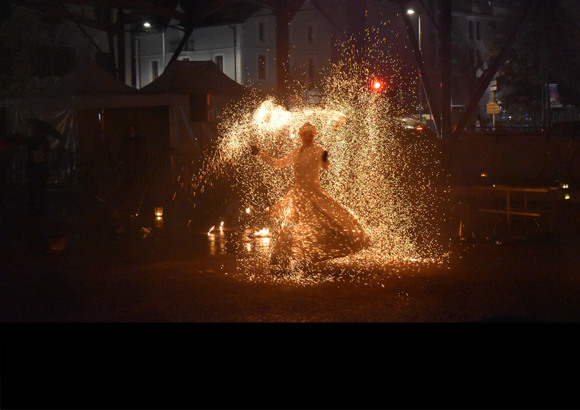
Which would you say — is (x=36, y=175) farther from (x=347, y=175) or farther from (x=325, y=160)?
(x=325, y=160)

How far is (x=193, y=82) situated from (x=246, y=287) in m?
11.7

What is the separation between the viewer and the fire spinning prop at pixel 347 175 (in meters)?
8.27

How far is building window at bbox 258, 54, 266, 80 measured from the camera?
5803 centimetres

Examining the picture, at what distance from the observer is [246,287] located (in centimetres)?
653

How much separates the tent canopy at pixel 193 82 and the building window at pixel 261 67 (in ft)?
133

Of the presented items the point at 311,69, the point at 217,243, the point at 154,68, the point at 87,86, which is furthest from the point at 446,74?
the point at 154,68

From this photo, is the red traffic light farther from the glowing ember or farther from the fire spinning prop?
the glowing ember

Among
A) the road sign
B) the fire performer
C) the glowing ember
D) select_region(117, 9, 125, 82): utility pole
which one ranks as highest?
select_region(117, 9, 125, 82): utility pole

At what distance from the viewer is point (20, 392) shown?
12.4 ft

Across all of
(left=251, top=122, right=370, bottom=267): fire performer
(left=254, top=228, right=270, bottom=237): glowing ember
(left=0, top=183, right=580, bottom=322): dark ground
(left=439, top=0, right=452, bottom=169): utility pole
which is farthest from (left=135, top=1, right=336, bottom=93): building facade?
(left=251, top=122, right=370, bottom=267): fire performer

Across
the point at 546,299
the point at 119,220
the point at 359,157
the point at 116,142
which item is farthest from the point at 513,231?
the point at 116,142

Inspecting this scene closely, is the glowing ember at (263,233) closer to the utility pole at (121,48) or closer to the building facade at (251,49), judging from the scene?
the utility pole at (121,48)

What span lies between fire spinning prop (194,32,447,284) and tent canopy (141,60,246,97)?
0.66 meters

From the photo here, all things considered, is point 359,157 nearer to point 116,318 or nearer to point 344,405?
point 116,318
